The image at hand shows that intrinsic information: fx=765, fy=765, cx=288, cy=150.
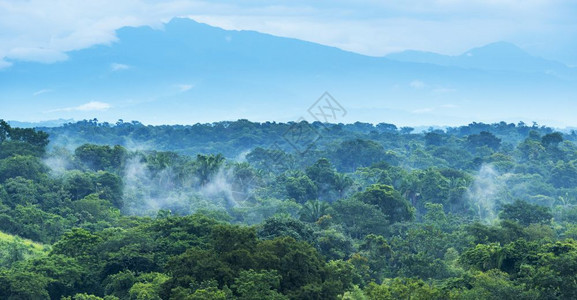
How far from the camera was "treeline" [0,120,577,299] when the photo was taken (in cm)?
2933

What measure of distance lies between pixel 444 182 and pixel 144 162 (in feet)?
103

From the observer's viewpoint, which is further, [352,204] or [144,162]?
[144,162]

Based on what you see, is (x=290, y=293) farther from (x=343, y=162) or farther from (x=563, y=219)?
(x=343, y=162)

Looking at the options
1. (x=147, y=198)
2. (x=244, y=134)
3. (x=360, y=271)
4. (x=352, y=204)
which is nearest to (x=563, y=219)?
(x=352, y=204)

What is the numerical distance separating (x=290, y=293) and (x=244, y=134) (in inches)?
4816

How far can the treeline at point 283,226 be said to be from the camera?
29.3m

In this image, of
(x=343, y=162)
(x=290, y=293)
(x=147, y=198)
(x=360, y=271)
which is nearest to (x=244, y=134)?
(x=343, y=162)

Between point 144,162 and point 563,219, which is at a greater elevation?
point 144,162

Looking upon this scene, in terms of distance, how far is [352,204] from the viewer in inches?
2185

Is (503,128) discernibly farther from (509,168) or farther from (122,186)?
(122,186)

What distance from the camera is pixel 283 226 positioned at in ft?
134

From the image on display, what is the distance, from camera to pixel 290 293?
2903 centimetres

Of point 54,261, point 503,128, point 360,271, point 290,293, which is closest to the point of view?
point 290,293

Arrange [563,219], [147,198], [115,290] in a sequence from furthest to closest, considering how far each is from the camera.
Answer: [147,198] → [563,219] → [115,290]
